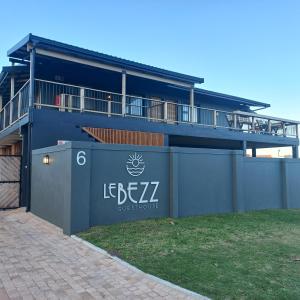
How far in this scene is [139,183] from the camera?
28.2 feet

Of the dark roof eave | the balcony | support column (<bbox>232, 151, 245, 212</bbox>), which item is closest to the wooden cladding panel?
the balcony

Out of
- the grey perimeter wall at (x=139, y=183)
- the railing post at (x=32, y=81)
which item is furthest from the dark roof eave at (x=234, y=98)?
the railing post at (x=32, y=81)

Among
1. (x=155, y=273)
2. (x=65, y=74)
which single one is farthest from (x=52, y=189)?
(x=65, y=74)

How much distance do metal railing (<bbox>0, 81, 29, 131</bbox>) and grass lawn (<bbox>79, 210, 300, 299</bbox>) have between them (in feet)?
22.0

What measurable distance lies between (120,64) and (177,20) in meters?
6.07

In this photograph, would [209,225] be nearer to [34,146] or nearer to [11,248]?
[11,248]

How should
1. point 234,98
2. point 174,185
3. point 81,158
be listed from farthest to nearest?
1. point 234,98
2. point 174,185
3. point 81,158

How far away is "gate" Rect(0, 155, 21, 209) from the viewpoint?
11298 millimetres

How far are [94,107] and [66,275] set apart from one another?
10.9m

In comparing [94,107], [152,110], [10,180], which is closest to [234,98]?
[152,110]

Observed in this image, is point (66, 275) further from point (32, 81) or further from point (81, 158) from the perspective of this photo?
point (32, 81)

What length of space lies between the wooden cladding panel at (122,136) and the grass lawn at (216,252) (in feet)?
14.9

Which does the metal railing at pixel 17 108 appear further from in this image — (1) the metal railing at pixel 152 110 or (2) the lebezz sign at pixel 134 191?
(2) the lebezz sign at pixel 134 191

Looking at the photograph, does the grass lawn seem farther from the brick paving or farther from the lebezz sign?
the lebezz sign
